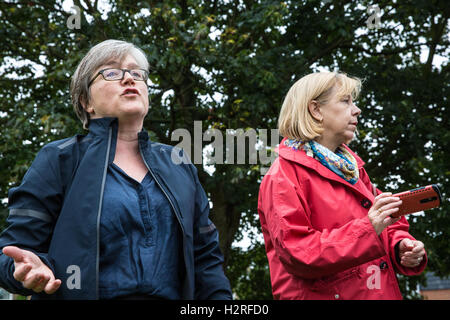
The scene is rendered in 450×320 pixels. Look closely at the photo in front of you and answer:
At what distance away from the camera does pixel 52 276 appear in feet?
5.24

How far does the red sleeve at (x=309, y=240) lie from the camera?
2160 millimetres

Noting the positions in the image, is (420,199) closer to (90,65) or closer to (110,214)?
(110,214)

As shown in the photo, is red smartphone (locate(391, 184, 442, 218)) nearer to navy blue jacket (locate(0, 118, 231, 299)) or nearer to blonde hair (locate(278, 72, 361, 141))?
blonde hair (locate(278, 72, 361, 141))

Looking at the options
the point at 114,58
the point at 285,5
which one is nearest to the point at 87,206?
the point at 114,58

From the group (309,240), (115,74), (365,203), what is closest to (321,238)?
(309,240)

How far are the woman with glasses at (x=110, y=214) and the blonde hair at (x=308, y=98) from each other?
0.70m

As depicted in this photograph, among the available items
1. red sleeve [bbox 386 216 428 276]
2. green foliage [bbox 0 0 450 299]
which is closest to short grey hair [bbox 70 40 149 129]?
red sleeve [bbox 386 216 428 276]

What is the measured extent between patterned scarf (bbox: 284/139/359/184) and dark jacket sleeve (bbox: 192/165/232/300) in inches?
25.3

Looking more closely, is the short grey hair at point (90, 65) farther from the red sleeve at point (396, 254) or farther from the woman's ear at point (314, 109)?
the red sleeve at point (396, 254)

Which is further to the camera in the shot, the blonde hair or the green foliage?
the green foliage

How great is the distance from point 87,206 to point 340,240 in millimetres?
1039

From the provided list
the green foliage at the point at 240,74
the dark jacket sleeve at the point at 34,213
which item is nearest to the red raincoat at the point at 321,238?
the dark jacket sleeve at the point at 34,213

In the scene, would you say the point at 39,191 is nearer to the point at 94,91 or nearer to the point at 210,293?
the point at 94,91

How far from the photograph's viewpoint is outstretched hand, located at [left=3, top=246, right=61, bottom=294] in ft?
5.08
